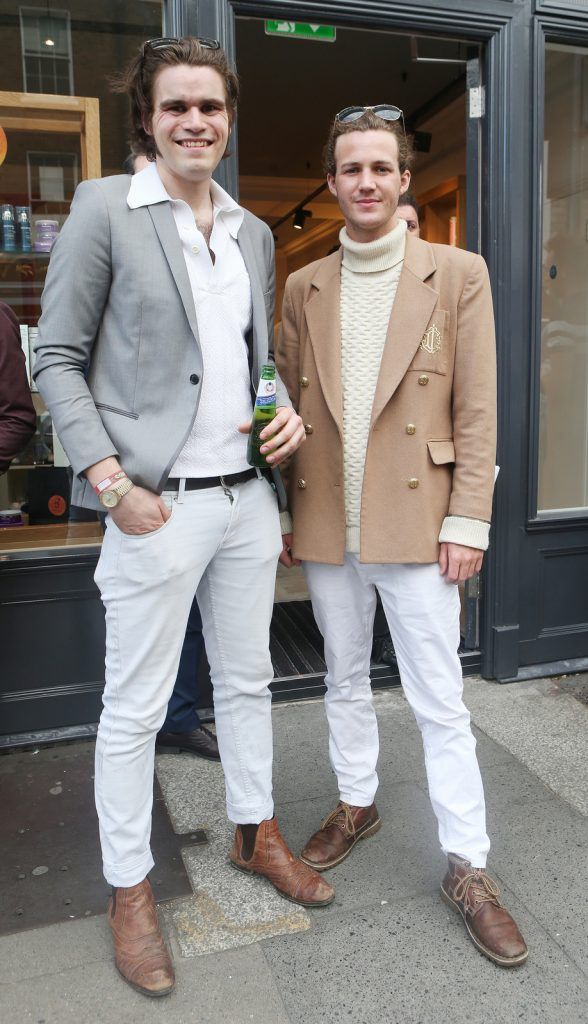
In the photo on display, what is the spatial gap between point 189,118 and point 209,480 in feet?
2.98

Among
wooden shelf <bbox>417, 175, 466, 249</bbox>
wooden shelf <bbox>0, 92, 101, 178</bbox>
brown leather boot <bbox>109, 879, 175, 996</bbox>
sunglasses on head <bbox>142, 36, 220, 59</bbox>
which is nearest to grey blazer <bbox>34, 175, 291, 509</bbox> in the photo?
sunglasses on head <bbox>142, 36, 220, 59</bbox>

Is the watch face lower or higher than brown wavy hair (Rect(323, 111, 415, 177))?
lower

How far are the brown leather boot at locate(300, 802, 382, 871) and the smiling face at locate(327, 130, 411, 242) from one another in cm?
187

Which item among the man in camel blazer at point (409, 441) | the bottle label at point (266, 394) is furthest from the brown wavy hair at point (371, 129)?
the bottle label at point (266, 394)

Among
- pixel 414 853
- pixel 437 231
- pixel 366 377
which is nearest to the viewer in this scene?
pixel 366 377

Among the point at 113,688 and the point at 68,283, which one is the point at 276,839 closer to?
the point at 113,688

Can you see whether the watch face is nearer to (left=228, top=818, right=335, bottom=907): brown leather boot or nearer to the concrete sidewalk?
(left=228, top=818, right=335, bottom=907): brown leather boot

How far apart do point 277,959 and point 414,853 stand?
2.12 feet

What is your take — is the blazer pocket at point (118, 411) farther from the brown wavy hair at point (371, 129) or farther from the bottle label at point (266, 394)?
the brown wavy hair at point (371, 129)

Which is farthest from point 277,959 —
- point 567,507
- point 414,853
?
point 567,507

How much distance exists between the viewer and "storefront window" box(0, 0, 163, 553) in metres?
3.48

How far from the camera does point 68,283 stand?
2.01 metres

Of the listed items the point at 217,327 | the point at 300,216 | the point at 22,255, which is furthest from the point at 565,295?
the point at 300,216

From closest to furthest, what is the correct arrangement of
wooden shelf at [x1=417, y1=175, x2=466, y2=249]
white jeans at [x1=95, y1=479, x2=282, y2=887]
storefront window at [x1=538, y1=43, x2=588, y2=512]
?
white jeans at [x1=95, y1=479, x2=282, y2=887] < storefront window at [x1=538, y1=43, x2=588, y2=512] < wooden shelf at [x1=417, y1=175, x2=466, y2=249]
